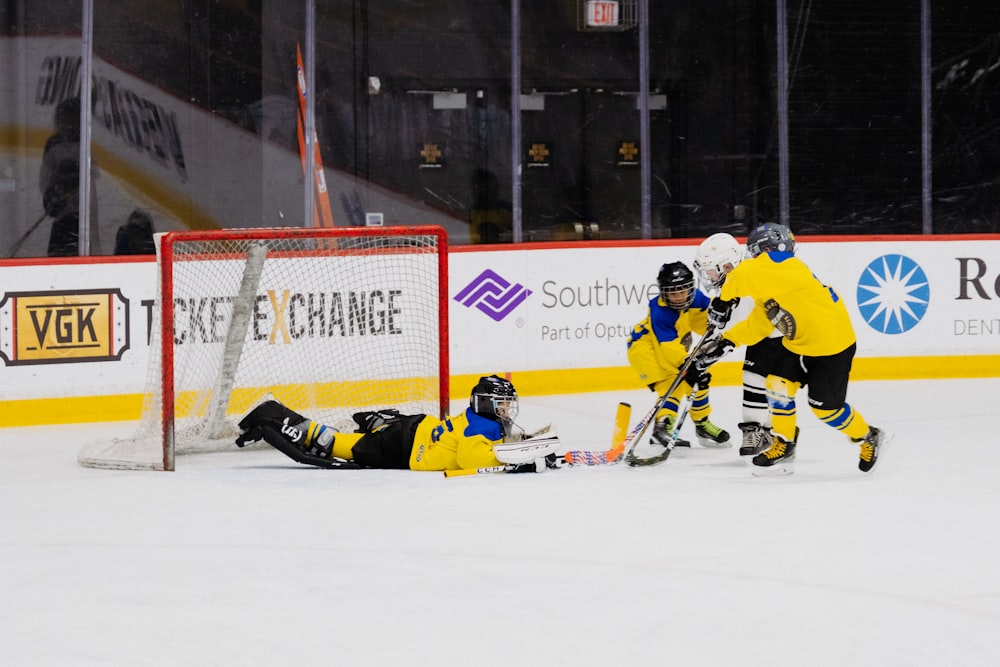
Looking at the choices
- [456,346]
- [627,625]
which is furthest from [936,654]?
[456,346]

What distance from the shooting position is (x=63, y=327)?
6520 millimetres

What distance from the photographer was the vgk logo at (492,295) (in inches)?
294

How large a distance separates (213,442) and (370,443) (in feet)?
2.82

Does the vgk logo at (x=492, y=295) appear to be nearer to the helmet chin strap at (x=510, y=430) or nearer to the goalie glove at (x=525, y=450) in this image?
the helmet chin strap at (x=510, y=430)

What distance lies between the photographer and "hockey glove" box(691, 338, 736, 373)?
5191 mm

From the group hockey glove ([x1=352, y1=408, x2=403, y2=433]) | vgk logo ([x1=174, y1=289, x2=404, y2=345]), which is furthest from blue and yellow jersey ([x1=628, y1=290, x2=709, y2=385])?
vgk logo ([x1=174, y1=289, x2=404, y2=345])

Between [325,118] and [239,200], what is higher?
[325,118]

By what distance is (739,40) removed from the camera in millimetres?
10547

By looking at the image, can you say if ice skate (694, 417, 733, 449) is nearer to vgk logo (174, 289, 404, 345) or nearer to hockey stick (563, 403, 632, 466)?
hockey stick (563, 403, 632, 466)

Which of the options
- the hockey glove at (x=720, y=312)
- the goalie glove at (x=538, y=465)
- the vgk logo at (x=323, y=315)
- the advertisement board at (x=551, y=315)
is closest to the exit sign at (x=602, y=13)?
the advertisement board at (x=551, y=315)

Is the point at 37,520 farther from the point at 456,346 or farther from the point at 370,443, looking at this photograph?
the point at 456,346

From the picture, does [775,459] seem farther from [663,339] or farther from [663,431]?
[663,339]

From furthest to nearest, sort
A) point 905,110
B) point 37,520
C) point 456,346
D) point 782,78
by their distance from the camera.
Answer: point 905,110 → point 782,78 → point 456,346 → point 37,520

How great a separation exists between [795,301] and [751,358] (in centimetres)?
41
